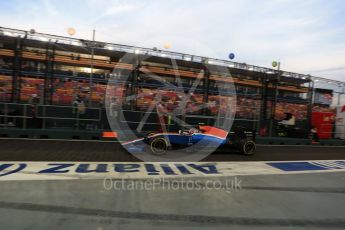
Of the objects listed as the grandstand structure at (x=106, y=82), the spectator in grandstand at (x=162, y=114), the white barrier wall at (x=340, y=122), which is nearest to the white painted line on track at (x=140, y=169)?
the spectator in grandstand at (x=162, y=114)

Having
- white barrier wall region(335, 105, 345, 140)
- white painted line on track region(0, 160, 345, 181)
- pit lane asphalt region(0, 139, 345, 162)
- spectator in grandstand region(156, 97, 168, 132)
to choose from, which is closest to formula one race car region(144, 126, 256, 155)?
pit lane asphalt region(0, 139, 345, 162)

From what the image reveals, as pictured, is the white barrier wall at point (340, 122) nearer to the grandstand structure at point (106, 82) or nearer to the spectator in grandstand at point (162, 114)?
the grandstand structure at point (106, 82)

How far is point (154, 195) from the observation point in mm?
5156

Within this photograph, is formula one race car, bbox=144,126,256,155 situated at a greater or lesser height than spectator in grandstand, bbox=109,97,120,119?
lesser

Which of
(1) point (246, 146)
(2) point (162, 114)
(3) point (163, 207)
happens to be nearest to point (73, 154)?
(3) point (163, 207)

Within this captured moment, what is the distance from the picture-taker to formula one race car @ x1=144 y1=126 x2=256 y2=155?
9156mm

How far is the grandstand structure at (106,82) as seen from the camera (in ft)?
43.1

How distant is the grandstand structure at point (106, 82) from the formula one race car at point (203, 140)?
182 inches

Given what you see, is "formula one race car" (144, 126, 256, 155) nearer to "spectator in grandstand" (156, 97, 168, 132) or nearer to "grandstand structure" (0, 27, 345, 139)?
"spectator in grandstand" (156, 97, 168, 132)

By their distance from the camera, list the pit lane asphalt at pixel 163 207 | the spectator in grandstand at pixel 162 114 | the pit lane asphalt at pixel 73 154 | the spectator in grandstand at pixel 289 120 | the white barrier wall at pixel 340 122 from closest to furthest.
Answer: the pit lane asphalt at pixel 163 207 < the pit lane asphalt at pixel 73 154 < the spectator in grandstand at pixel 162 114 < the spectator in grandstand at pixel 289 120 < the white barrier wall at pixel 340 122

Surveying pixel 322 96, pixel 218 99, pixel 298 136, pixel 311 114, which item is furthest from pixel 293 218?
pixel 322 96

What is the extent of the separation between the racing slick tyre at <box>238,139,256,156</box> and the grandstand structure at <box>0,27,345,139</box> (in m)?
4.90

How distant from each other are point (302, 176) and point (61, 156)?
6227mm

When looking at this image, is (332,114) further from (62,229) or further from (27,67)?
(62,229)
